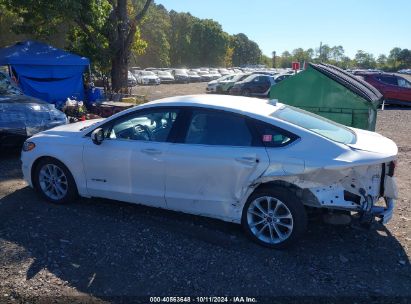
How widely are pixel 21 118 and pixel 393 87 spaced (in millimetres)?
17139

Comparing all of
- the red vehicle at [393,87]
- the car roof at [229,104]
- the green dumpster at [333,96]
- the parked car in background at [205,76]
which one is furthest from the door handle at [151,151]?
the parked car in background at [205,76]

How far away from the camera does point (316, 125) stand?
176 inches

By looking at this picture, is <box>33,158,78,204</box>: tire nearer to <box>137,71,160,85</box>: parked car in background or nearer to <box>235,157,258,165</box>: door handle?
<box>235,157,258,165</box>: door handle

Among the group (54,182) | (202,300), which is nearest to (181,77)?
(54,182)

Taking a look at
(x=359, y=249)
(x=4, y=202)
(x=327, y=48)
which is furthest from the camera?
(x=327, y=48)

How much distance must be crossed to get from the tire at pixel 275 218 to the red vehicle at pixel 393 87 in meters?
17.3

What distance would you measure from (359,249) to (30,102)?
22.5 ft

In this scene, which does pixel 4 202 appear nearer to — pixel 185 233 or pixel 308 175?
pixel 185 233

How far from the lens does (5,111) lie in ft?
24.5

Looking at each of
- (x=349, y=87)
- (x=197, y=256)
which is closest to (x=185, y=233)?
(x=197, y=256)

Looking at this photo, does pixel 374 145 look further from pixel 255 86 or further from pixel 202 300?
pixel 255 86

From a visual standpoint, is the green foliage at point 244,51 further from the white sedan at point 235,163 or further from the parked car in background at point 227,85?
the white sedan at point 235,163

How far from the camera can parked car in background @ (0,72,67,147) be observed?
7289mm

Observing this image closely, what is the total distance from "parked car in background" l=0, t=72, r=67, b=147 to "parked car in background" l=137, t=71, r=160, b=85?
96.5ft
